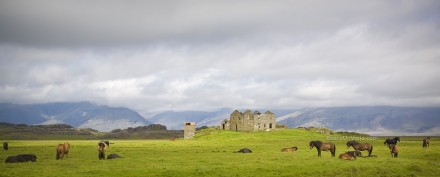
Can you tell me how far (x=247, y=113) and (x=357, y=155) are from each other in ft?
298

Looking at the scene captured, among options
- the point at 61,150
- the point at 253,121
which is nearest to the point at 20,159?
the point at 61,150

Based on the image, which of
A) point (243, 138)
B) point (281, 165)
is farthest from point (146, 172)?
point (243, 138)

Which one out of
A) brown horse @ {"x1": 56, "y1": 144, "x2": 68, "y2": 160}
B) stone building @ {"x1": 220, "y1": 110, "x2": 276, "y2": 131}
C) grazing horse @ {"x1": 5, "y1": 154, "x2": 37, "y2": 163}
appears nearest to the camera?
grazing horse @ {"x1": 5, "y1": 154, "x2": 37, "y2": 163}

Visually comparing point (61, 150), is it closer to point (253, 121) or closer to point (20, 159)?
point (20, 159)

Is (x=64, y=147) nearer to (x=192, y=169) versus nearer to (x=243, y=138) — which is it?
(x=192, y=169)

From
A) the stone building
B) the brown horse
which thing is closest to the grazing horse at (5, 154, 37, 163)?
the brown horse

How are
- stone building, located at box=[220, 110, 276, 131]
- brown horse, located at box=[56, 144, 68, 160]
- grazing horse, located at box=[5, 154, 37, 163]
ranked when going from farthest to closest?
stone building, located at box=[220, 110, 276, 131]
brown horse, located at box=[56, 144, 68, 160]
grazing horse, located at box=[5, 154, 37, 163]

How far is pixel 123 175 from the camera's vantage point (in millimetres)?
35531

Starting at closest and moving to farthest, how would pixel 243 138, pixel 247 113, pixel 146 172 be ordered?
1. pixel 146 172
2. pixel 243 138
3. pixel 247 113

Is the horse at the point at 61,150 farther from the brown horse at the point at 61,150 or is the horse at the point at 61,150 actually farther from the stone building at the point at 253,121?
the stone building at the point at 253,121

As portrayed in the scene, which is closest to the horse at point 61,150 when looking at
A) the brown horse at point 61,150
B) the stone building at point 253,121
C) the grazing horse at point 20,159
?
the brown horse at point 61,150

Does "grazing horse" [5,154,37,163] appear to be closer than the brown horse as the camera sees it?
Yes

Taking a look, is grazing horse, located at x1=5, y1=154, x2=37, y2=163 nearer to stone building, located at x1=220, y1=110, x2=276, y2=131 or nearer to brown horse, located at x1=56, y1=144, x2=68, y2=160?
brown horse, located at x1=56, y1=144, x2=68, y2=160

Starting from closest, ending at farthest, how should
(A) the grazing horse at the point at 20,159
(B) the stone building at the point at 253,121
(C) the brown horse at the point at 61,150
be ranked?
1. (A) the grazing horse at the point at 20,159
2. (C) the brown horse at the point at 61,150
3. (B) the stone building at the point at 253,121
